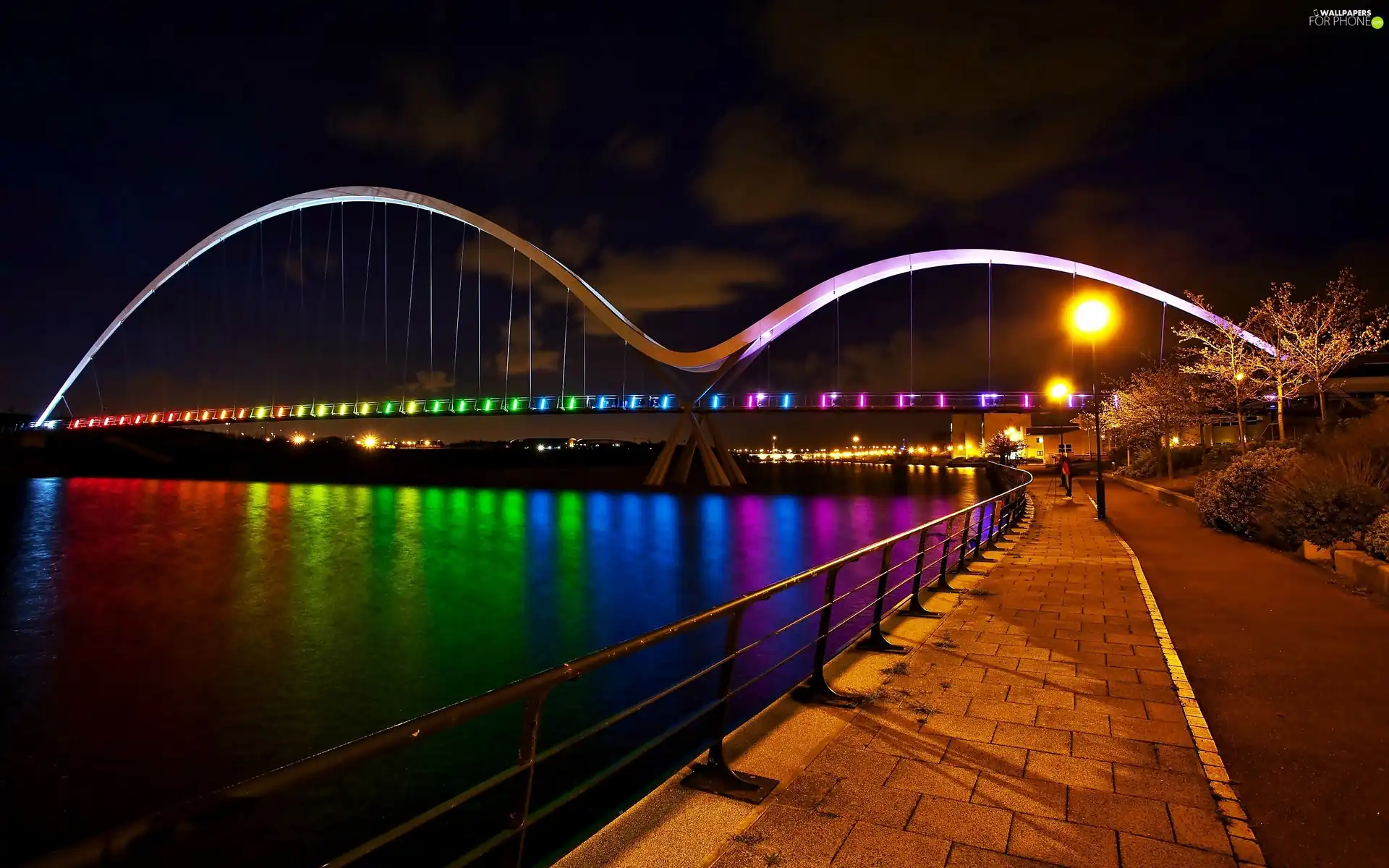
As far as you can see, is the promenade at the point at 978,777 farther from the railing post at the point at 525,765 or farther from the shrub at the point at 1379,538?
the shrub at the point at 1379,538

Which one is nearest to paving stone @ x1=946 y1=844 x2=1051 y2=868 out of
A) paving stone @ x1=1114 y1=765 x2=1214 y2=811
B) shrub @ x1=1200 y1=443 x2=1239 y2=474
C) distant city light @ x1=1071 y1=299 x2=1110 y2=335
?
paving stone @ x1=1114 y1=765 x2=1214 y2=811

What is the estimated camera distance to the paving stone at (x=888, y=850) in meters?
3.08

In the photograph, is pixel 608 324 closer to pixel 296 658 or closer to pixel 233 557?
pixel 233 557

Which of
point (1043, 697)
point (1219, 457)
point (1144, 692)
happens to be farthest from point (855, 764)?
point (1219, 457)

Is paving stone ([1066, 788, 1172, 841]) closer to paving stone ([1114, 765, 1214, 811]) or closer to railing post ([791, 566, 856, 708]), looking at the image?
paving stone ([1114, 765, 1214, 811])

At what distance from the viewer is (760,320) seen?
216 ft

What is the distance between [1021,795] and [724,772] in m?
1.43

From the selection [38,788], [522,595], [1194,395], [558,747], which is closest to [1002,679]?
[558,747]

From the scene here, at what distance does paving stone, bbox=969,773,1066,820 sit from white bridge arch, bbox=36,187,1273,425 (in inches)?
2390

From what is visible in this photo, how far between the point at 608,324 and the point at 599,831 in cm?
6913

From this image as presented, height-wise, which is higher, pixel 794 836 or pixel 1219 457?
→ pixel 1219 457

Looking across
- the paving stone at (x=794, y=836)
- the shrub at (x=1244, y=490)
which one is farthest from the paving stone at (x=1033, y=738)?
the shrub at (x=1244, y=490)

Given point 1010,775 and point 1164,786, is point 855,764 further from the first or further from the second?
point 1164,786

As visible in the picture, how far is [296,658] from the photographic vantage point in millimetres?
12430
